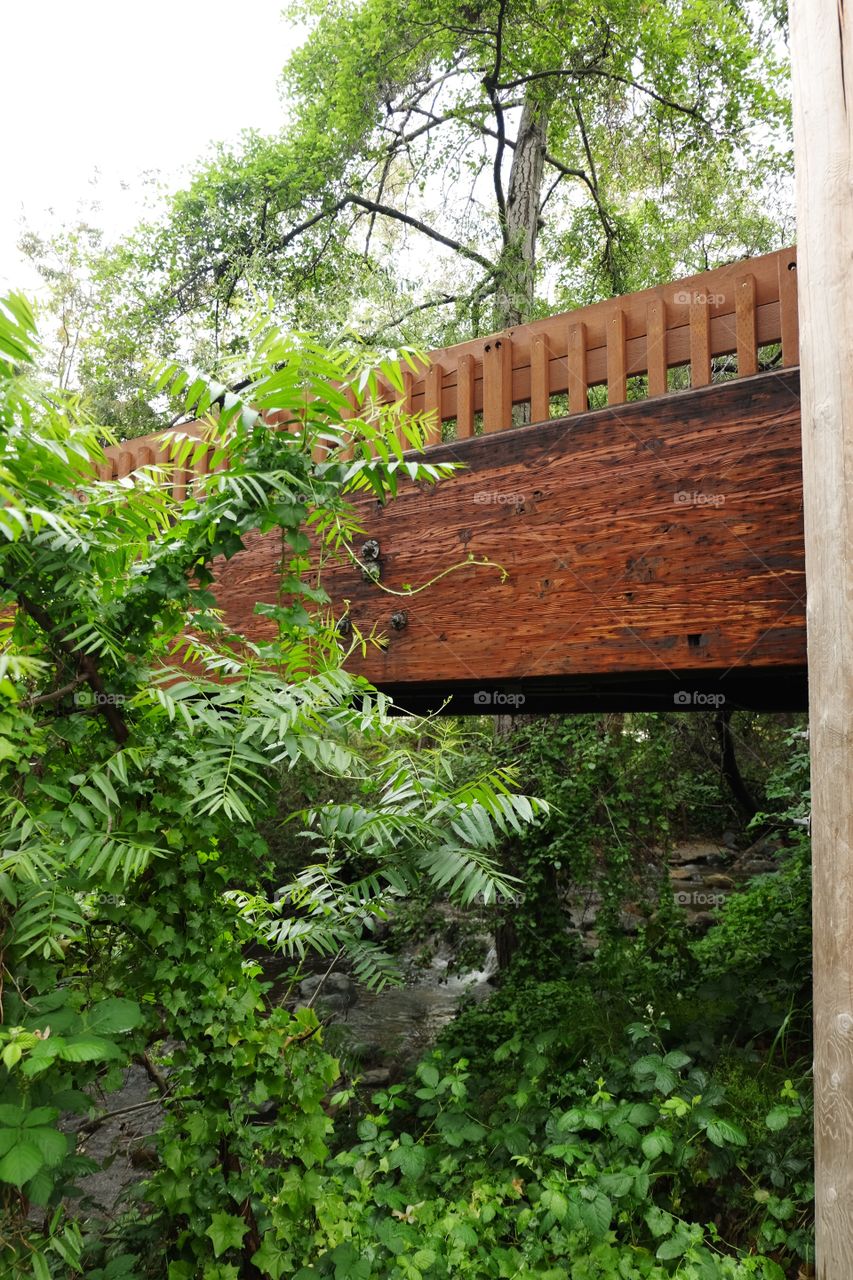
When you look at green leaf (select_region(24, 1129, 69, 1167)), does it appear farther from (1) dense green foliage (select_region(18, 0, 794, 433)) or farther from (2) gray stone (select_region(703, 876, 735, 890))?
(2) gray stone (select_region(703, 876, 735, 890))

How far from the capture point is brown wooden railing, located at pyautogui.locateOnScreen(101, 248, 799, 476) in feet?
A: 8.96

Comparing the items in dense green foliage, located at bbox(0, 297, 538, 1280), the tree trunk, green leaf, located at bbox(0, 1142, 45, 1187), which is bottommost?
green leaf, located at bbox(0, 1142, 45, 1187)

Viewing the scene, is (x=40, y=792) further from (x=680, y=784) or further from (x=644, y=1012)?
(x=680, y=784)

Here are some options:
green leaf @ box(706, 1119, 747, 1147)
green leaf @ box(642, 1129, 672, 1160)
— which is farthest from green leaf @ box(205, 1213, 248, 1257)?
green leaf @ box(706, 1119, 747, 1147)

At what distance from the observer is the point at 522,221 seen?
328 inches

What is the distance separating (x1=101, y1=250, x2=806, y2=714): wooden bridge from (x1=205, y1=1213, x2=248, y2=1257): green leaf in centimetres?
173

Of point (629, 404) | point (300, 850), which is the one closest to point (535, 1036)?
point (629, 404)

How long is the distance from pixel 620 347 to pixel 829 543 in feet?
4.27

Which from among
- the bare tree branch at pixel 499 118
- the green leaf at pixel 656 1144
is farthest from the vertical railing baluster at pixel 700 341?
the bare tree branch at pixel 499 118

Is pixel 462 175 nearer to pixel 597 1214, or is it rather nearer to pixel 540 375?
pixel 540 375

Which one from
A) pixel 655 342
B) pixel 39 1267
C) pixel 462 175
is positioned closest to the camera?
pixel 39 1267

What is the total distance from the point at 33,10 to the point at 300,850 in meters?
15.1

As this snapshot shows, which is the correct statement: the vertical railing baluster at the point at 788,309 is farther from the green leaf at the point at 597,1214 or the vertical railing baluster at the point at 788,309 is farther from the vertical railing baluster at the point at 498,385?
the green leaf at the point at 597,1214

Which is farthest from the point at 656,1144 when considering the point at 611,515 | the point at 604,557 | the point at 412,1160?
the point at 611,515
